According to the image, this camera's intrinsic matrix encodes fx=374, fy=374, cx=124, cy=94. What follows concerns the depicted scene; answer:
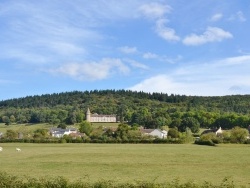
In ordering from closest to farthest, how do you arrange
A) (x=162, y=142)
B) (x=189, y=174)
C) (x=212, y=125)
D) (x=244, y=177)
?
1. (x=244, y=177)
2. (x=189, y=174)
3. (x=162, y=142)
4. (x=212, y=125)

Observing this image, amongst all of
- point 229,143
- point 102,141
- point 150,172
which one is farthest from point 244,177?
point 102,141

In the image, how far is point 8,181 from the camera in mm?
18156

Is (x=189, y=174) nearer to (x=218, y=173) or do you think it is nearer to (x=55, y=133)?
(x=218, y=173)

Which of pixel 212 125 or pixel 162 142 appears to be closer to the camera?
pixel 162 142

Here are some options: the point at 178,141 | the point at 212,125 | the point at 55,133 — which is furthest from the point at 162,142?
the point at 212,125

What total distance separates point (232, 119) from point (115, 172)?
493 ft

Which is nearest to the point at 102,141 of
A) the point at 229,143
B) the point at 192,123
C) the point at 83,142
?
the point at 83,142

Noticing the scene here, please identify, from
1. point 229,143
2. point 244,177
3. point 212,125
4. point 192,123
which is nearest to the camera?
point 244,177

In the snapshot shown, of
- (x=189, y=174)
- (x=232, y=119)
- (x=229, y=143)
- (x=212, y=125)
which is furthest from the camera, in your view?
(x=212, y=125)

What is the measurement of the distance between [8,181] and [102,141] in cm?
8871

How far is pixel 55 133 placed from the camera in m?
169

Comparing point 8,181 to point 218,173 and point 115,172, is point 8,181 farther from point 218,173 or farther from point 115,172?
point 218,173

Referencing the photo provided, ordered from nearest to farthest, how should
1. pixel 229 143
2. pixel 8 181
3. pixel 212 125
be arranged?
pixel 8 181 < pixel 229 143 < pixel 212 125

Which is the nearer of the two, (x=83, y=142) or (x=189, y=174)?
(x=189, y=174)
